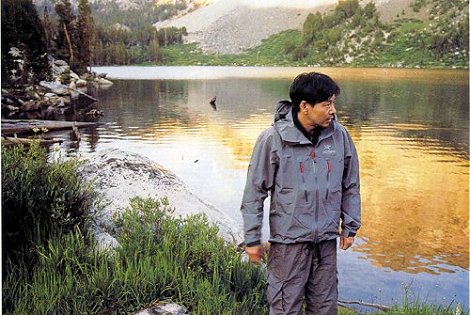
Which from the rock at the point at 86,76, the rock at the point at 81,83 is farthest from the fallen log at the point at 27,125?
the rock at the point at 86,76

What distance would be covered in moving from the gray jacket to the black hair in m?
0.09

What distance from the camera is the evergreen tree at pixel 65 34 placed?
4091cm

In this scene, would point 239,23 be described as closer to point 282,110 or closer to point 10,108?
point 10,108

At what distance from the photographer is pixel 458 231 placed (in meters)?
8.73

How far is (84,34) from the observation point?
43344 mm

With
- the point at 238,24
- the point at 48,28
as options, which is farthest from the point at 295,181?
the point at 238,24

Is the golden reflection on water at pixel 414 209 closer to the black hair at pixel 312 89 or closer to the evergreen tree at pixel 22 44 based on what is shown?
the black hair at pixel 312 89

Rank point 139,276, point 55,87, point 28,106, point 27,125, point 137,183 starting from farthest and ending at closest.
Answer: point 55,87 < point 28,106 < point 27,125 < point 137,183 < point 139,276

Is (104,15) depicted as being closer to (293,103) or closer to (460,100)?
(460,100)

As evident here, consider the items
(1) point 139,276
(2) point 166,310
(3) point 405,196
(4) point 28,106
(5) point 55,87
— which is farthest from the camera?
(5) point 55,87

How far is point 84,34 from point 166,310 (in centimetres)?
4280

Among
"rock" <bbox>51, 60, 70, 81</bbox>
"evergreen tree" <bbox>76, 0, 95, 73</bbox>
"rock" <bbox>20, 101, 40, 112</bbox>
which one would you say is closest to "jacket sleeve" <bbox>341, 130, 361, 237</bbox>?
"rock" <bbox>20, 101, 40, 112</bbox>

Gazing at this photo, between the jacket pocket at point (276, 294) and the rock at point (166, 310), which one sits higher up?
the jacket pocket at point (276, 294)

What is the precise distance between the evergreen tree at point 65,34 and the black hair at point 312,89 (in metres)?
40.5
